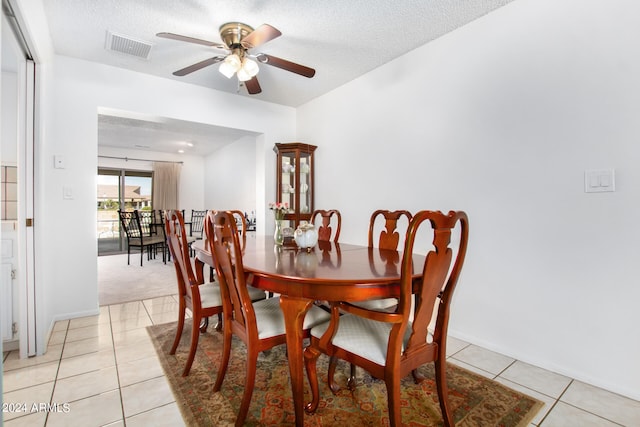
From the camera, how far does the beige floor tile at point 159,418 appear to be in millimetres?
1430

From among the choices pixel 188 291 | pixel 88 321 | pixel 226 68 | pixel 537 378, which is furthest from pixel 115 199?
pixel 537 378

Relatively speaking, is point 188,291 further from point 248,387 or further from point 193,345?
point 248,387

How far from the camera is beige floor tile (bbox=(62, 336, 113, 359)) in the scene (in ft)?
7.00

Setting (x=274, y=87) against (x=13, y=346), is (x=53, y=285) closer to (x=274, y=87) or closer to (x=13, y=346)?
(x=13, y=346)

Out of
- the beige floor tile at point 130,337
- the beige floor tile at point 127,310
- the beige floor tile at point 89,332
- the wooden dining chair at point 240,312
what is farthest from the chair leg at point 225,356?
the beige floor tile at point 127,310

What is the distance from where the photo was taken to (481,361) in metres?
2.06

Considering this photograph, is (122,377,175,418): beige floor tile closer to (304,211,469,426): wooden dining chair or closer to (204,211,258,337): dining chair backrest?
(204,211,258,337): dining chair backrest

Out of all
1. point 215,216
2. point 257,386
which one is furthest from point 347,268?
point 257,386

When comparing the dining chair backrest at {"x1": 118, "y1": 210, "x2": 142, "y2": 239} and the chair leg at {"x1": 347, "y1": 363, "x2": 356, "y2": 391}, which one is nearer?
the chair leg at {"x1": 347, "y1": 363, "x2": 356, "y2": 391}

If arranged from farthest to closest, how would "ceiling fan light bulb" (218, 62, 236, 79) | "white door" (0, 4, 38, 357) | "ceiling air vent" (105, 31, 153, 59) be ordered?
"ceiling air vent" (105, 31, 153, 59), "ceiling fan light bulb" (218, 62, 236, 79), "white door" (0, 4, 38, 357)

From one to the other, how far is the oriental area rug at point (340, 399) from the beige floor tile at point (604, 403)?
0.24 metres

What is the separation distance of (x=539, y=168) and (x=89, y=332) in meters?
3.51

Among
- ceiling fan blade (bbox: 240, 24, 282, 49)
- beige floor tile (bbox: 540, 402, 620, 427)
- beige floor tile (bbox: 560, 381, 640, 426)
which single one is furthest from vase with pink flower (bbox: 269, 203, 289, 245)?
beige floor tile (bbox: 560, 381, 640, 426)

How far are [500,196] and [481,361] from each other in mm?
1122
